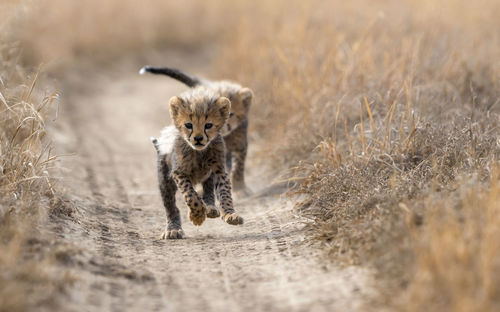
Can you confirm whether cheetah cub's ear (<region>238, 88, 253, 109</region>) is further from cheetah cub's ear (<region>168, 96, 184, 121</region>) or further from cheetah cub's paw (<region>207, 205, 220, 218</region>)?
cheetah cub's paw (<region>207, 205, 220, 218</region>)

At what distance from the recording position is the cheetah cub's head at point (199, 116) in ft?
15.6

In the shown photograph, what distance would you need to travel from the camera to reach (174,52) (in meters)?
13.3

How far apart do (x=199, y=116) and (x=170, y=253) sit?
3.41ft

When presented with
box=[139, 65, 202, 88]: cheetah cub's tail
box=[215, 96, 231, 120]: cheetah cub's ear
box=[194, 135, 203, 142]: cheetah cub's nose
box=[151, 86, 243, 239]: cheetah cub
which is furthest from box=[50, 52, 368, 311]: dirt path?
box=[139, 65, 202, 88]: cheetah cub's tail

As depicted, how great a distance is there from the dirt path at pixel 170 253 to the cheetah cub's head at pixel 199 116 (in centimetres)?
73

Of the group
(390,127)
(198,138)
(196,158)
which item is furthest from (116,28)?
(390,127)

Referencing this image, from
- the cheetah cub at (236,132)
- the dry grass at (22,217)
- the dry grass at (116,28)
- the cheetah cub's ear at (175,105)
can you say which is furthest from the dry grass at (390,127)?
the dry grass at (116,28)

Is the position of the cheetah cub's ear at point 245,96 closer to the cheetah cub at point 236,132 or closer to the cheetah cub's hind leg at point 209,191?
the cheetah cub at point 236,132

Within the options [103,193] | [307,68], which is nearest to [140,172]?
[103,193]

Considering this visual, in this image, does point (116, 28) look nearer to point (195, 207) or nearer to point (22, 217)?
point (195, 207)

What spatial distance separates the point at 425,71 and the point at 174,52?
755 centimetres

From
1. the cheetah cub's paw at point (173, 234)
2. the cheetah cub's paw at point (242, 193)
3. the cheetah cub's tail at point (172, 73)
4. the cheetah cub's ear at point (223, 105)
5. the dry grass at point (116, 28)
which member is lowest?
the cheetah cub's paw at point (242, 193)

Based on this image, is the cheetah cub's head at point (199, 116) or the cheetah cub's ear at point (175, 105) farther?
A: the cheetah cub's ear at point (175, 105)

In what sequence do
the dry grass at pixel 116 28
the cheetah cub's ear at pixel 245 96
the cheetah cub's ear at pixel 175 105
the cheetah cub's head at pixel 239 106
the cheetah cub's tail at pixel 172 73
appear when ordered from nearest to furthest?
the cheetah cub's ear at pixel 175 105 < the cheetah cub's tail at pixel 172 73 < the cheetah cub's head at pixel 239 106 < the cheetah cub's ear at pixel 245 96 < the dry grass at pixel 116 28
